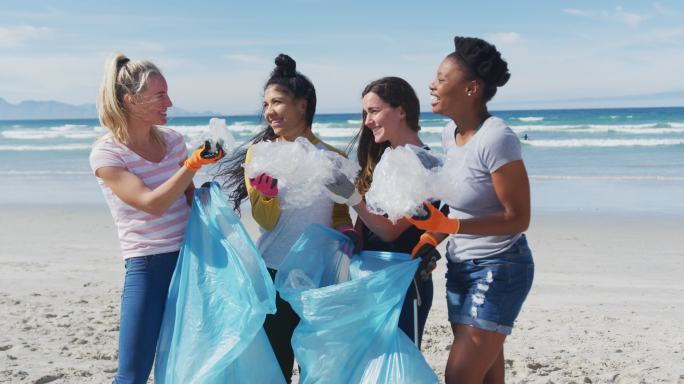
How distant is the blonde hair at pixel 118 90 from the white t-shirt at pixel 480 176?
1092 mm

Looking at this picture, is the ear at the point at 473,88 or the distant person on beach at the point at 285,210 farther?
the distant person on beach at the point at 285,210

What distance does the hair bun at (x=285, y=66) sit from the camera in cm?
274

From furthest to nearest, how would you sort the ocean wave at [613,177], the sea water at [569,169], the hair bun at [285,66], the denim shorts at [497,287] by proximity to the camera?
the ocean wave at [613,177]
the sea water at [569,169]
the hair bun at [285,66]
the denim shorts at [497,287]

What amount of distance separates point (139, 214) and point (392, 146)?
3.04ft

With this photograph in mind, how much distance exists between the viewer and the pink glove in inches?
94.7

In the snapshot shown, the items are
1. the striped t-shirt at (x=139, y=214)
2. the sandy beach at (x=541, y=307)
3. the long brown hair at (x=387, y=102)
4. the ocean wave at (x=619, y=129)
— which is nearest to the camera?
the striped t-shirt at (x=139, y=214)

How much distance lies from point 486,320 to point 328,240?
0.62 m

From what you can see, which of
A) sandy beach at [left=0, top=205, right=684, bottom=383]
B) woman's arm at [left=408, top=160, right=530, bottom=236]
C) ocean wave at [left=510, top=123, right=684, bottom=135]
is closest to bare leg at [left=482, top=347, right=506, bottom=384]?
woman's arm at [left=408, top=160, right=530, bottom=236]

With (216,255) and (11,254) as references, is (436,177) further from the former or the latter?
(11,254)

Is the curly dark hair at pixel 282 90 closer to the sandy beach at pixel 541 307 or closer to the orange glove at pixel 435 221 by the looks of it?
the orange glove at pixel 435 221

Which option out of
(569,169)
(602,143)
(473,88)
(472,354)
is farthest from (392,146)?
(602,143)

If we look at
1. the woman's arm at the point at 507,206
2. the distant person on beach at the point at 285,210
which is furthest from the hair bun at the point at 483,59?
the distant person on beach at the point at 285,210

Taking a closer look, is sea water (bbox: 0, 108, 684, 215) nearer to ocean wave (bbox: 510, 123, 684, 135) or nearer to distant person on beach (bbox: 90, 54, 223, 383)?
ocean wave (bbox: 510, 123, 684, 135)

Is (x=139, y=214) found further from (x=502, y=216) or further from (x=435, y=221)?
(x=502, y=216)
